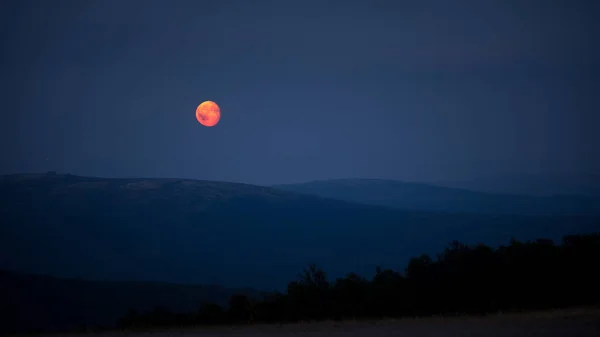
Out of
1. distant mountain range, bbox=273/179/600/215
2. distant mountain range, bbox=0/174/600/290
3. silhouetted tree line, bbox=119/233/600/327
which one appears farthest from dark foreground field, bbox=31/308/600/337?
distant mountain range, bbox=273/179/600/215

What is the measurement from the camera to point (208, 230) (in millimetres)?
81125

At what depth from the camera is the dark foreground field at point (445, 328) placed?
10.6m

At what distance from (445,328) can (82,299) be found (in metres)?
36.6

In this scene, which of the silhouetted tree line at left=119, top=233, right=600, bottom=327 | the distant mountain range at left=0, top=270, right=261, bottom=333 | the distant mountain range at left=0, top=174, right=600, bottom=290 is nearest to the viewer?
the silhouetted tree line at left=119, top=233, right=600, bottom=327

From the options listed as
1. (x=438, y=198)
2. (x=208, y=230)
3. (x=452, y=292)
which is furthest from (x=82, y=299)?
(x=438, y=198)

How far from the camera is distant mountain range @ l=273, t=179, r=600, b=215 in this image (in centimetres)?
13712

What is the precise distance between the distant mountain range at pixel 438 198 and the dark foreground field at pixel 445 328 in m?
115

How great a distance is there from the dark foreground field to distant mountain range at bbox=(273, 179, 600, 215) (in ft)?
378

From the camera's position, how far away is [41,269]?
54.5 metres

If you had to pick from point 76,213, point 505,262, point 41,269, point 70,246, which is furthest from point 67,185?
point 505,262

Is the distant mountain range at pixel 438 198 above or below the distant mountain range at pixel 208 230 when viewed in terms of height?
above

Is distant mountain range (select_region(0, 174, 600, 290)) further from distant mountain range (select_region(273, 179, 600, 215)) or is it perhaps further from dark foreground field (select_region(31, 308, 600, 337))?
dark foreground field (select_region(31, 308, 600, 337))

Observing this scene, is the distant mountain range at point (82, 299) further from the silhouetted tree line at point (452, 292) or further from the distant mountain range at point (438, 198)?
the distant mountain range at point (438, 198)

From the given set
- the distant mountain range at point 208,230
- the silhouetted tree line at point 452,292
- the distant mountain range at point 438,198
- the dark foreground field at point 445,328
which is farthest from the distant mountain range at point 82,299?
the distant mountain range at point 438,198
